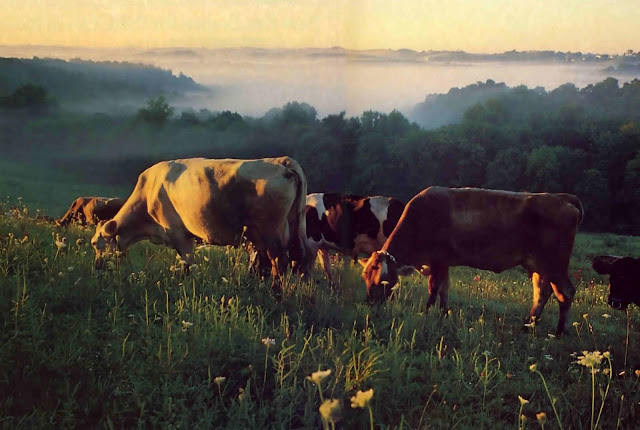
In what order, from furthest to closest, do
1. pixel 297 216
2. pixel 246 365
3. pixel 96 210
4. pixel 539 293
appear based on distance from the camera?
pixel 96 210 → pixel 297 216 → pixel 539 293 → pixel 246 365

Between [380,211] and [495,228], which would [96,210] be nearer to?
[380,211]

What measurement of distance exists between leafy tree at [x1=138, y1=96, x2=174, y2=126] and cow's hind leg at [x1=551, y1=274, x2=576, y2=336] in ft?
49.0

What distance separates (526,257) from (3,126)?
1597 cm

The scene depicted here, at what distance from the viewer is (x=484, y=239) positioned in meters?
8.39

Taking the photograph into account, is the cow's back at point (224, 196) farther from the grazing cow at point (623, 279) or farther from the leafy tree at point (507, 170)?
the leafy tree at point (507, 170)

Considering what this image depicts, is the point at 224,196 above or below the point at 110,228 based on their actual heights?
above

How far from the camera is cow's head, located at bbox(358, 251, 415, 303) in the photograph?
25.6 feet

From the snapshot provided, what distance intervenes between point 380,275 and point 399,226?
4.35 ft

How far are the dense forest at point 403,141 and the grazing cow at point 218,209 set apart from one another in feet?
27.6

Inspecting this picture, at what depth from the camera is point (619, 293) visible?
7668mm

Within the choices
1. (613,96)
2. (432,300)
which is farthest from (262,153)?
(613,96)

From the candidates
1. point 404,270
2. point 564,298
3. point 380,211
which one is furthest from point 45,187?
point 564,298

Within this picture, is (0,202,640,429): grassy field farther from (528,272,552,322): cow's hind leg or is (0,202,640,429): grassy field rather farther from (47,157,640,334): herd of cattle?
(528,272,552,322): cow's hind leg

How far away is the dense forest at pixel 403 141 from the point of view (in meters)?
20.0
